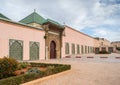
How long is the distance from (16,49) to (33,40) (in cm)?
369

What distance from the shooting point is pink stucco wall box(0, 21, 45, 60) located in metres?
17.9

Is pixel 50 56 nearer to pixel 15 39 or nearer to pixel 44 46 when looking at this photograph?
pixel 44 46

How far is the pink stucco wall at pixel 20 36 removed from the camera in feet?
58.9

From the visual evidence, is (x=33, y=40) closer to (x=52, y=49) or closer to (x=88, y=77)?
(x=52, y=49)

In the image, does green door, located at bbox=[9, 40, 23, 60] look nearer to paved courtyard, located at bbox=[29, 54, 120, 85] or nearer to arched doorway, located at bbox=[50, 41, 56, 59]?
arched doorway, located at bbox=[50, 41, 56, 59]

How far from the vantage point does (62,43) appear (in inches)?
1251

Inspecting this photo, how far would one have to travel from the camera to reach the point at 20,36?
67.1ft

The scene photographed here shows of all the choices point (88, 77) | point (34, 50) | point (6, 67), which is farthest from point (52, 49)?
Answer: point (6, 67)

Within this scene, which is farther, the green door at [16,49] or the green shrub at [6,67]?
the green door at [16,49]

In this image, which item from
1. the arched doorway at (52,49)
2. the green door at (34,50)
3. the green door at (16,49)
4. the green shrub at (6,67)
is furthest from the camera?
the arched doorway at (52,49)

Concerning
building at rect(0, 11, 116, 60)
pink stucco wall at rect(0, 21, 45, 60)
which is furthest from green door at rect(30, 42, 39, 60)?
pink stucco wall at rect(0, 21, 45, 60)

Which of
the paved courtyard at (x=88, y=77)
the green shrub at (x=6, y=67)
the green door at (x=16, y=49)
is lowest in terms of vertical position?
the paved courtyard at (x=88, y=77)

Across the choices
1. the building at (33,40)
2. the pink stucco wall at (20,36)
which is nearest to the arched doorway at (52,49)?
the building at (33,40)

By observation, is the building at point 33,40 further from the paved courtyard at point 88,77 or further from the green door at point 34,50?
the paved courtyard at point 88,77
